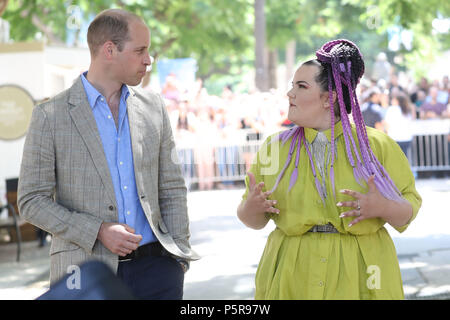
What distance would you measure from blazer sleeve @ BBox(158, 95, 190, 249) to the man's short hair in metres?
0.47

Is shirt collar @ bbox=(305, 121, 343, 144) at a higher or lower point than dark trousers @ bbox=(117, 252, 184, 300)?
higher

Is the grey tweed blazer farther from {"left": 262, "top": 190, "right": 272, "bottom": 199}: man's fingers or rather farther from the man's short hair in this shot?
{"left": 262, "top": 190, "right": 272, "bottom": 199}: man's fingers

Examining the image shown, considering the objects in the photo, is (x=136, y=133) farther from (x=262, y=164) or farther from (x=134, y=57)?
(x=262, y=164)

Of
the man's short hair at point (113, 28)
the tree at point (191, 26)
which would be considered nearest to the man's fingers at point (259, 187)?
the man's short hair at point (113, 28)

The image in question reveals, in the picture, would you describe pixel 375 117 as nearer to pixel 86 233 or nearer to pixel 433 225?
pixel 433 225

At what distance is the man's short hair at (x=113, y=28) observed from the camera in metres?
3.74

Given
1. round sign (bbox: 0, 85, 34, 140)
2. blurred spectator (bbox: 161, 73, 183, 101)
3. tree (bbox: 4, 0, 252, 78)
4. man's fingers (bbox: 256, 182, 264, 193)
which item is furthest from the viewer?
tree (bbox: 4, 0, 252, 78)

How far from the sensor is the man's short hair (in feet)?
12.3

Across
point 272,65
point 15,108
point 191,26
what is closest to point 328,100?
point 15,108

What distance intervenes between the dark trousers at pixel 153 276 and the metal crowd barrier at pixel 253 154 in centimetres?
1333

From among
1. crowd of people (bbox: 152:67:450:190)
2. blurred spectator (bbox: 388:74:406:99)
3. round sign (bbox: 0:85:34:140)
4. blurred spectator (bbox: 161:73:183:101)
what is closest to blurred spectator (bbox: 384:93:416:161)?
crowd of people (bbox: 152:67:450:190)

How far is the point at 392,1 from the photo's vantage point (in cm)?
1173

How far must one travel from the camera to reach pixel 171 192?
398cm

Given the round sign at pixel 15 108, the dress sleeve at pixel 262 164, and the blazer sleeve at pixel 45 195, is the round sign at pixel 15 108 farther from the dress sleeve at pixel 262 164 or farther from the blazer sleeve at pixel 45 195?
the dress sleeve at pixel 262 164
